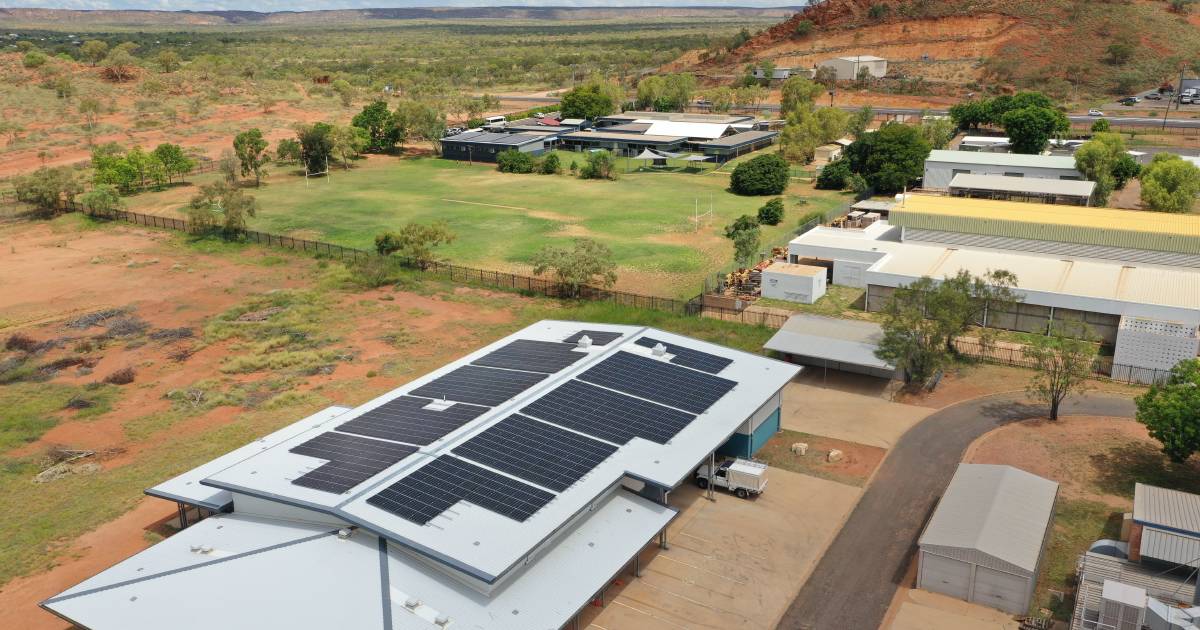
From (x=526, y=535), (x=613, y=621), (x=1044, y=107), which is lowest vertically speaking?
(x=613, y=621)

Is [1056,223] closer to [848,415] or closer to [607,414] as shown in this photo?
[848,415]

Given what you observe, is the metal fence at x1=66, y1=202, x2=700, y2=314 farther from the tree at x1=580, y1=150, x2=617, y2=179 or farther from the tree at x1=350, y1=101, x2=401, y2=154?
the tree at x1=350, y1=101, x2=401, y2=154

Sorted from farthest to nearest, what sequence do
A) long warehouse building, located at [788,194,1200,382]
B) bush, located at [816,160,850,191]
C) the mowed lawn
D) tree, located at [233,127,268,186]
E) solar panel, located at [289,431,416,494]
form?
tree, located at [233,127,268,186], bush, located at [816,160,850,191], the mowed lawn, long warehouse building, located at [788,194,1200,382], solar panel, located at [289,431,416,494]

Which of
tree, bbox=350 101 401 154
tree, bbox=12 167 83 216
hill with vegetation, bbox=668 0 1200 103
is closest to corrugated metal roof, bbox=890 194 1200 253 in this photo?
tree, bbox=350 101 401 154

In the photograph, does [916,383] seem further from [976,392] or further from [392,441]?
[392,441]

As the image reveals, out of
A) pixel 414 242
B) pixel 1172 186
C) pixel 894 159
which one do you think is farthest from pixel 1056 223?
pixel 414 242

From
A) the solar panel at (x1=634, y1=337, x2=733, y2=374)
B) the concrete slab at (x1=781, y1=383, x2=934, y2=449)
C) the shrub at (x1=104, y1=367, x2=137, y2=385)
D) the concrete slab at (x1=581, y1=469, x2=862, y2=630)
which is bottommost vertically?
the concrete slab at (x1=581, y1=469, x2=862, y2=630)

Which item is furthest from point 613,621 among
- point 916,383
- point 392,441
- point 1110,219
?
point 1110,219

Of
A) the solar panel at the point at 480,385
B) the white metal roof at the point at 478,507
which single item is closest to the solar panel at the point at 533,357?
the solar panel at the point at 480,385
